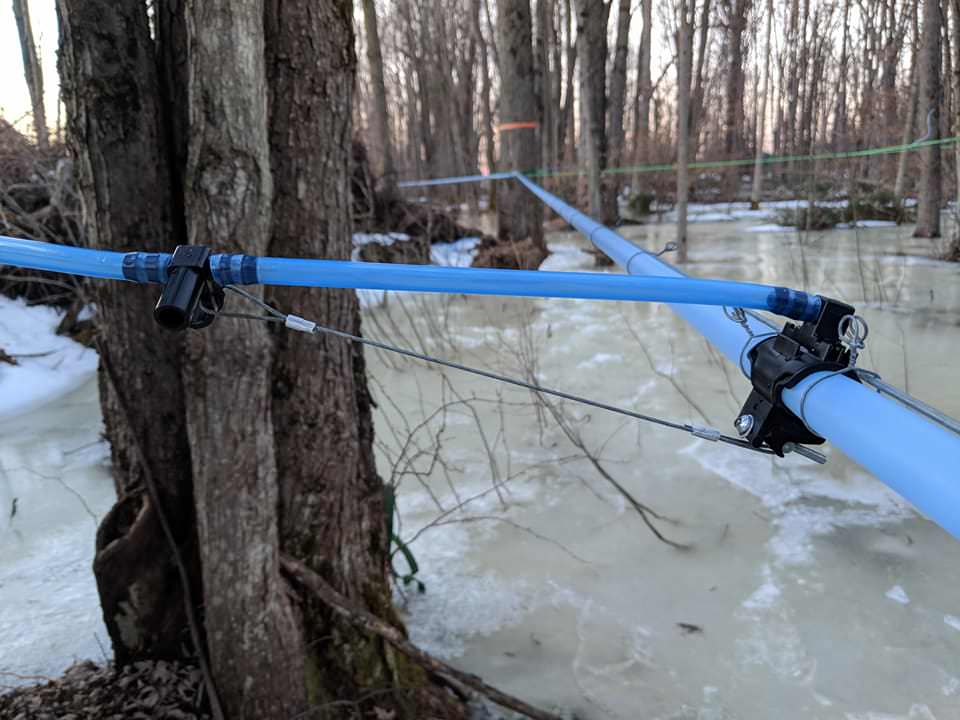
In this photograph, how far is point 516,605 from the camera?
2457 mm

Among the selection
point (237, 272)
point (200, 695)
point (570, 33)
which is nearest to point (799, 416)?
point (237, 272)

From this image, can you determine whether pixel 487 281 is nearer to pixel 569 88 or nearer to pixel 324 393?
pixel 324 393

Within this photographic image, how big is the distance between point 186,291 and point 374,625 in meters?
1.03

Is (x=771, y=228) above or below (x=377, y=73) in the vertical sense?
below

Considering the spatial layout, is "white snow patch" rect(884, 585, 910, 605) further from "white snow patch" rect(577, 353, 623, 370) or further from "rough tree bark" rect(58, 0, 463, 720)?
"white snow patch" rect(577, 353, 623, 370)

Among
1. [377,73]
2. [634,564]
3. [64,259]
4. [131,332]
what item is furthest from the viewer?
[377,73]

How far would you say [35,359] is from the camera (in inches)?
215

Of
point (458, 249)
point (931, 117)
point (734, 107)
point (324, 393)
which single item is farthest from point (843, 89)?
point (324, 393)

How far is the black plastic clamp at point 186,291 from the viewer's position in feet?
3.34

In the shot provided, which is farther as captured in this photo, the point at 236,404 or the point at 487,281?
the point at 236,404

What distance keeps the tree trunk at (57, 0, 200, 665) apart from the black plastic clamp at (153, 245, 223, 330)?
25.5 inches

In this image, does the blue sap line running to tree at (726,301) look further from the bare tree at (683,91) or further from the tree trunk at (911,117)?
the tree trunk at (911,117)

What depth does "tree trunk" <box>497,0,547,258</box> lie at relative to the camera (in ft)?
28.2

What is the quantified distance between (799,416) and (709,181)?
23.0m
